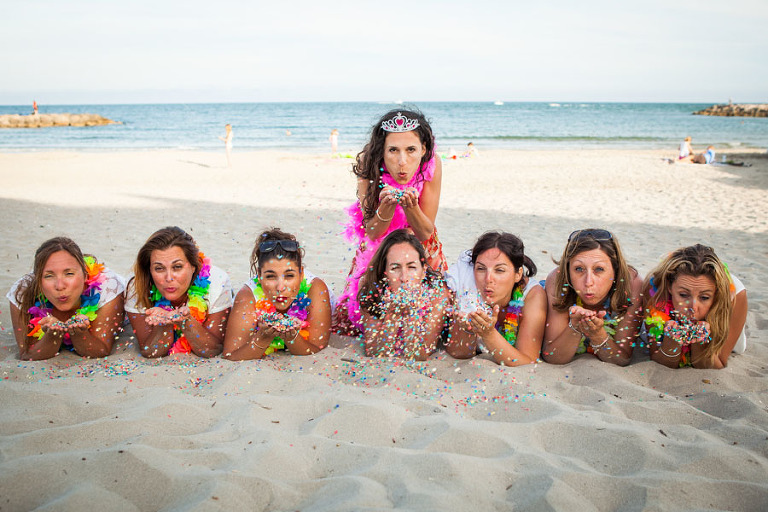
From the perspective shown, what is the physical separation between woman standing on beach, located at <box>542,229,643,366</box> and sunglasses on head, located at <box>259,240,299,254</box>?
→ 6.28ft

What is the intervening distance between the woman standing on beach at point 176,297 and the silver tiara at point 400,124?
5.77 feet

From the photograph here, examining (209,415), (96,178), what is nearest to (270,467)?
(209,415)

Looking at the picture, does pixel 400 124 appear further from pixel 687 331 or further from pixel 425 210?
pixel 687 331

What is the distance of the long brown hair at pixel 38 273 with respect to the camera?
3.68 m

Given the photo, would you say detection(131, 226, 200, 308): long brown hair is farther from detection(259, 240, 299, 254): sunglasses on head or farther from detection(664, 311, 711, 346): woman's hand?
detection(664, 311, 711, 346): woman's hand

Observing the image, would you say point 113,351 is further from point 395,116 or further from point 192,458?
point 395,116

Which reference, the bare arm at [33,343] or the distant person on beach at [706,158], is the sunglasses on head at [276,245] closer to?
the bare arm at [33,343]

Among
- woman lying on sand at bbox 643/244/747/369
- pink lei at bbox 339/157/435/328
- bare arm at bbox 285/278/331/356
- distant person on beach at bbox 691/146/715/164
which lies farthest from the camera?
distant person on beach at bbox 691/146/715/164

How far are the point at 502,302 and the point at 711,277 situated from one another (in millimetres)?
1351

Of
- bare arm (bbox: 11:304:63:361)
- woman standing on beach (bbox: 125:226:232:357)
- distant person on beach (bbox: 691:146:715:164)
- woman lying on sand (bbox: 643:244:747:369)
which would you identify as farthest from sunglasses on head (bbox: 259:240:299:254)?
distant person on beach (bbox: 691:146:715:164)

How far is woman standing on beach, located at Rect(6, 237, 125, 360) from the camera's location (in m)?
3.67

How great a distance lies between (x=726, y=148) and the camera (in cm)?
2558

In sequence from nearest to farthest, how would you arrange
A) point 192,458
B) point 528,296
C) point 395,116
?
point 192,458 → point 528,296 → point 395,116

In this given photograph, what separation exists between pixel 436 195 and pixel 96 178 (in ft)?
43.8
